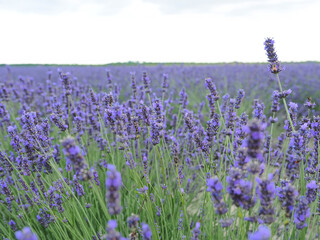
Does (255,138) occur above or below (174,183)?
above

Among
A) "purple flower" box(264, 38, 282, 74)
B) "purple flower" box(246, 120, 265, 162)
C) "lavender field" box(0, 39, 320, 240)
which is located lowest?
"lavender field" box(0, 39, 320, 240)

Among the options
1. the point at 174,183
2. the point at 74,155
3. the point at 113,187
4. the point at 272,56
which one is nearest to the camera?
the point at 113,187

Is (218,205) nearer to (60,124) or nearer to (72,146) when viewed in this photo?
(72,146)

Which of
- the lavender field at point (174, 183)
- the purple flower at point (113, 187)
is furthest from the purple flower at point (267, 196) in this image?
the purple flower at point (113, 187)

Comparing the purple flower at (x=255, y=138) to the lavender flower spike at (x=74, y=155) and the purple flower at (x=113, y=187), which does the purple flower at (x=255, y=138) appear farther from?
the lavender flower spike at (x=74, y=155)

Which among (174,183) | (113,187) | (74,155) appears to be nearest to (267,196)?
(113,187)

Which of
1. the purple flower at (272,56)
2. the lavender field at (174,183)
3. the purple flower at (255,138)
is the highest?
the purple flower at (272,56)

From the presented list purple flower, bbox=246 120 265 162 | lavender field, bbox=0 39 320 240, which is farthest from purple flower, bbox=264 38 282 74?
purple flower, bbox=246 120 265 162

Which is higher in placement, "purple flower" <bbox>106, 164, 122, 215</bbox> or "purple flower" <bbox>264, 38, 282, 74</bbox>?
"purple flower" <bbox>264, 38, 282, 74</bbox>

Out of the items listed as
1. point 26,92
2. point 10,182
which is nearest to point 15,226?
point 10,182

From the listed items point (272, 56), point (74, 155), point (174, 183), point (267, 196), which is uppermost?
point (272, 56)

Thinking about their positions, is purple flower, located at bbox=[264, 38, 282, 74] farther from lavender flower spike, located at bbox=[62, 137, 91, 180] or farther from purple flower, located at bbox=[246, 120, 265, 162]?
lavender flower spike, located at bbox=[62, 137, 91, 180]

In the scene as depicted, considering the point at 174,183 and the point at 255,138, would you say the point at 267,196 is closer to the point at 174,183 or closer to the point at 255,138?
the point at 255,138

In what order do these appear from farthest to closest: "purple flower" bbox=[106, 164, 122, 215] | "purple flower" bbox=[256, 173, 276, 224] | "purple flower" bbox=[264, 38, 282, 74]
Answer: "purple flower" bbox=[264, 38, 282, 74]
"purple flower" bbox=[256, 173, 276, 224]
"purple flower" bbox=[106, 164, 122, 215]
